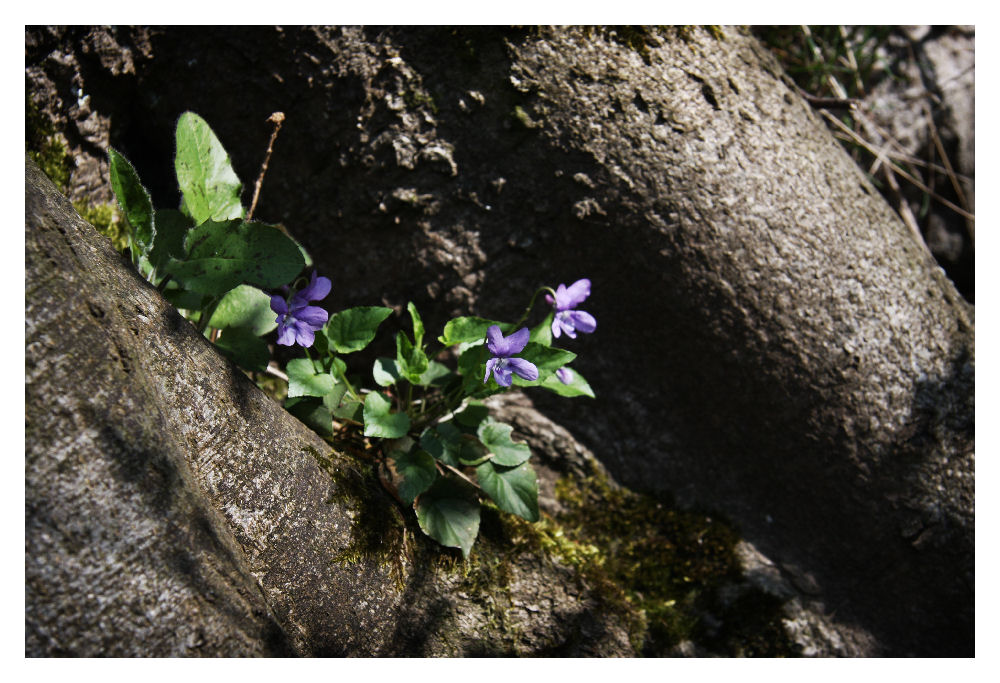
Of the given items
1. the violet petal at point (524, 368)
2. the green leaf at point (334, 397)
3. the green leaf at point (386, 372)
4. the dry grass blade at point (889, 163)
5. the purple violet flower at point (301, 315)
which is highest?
the dry grass blade at point (889, 163)

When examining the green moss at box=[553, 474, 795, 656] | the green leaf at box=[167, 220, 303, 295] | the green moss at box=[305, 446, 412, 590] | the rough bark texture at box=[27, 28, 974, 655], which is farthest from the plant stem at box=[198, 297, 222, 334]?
the green moss at box=[553, 474, 795, 656]

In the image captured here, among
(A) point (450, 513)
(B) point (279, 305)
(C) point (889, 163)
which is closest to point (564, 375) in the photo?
(A) point (450, 513)

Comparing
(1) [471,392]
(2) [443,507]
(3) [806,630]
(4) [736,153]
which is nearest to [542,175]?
(4) [736,153]

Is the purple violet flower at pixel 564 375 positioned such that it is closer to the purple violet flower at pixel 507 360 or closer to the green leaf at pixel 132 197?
the purple violet flower at pixel 507 360

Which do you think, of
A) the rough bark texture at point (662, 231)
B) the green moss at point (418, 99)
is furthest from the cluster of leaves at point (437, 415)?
the green moss at point (418, 99)

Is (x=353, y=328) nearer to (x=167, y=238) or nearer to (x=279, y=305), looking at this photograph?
(x=279, y=305)

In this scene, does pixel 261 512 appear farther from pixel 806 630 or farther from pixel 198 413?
pixel 806 630

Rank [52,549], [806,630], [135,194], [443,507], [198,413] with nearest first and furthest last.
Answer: [52,549], [198,413], [135,194], [443,507], [806,630]
